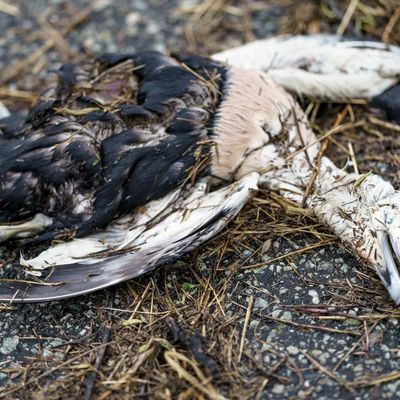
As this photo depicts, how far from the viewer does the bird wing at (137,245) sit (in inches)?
122

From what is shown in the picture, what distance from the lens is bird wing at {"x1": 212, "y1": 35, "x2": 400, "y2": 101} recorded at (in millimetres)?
3811

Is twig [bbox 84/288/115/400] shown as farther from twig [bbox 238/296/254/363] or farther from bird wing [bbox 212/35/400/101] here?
bird wing [bbox 212/35/400/101]

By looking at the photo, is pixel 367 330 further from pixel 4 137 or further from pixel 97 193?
pixel 4 137

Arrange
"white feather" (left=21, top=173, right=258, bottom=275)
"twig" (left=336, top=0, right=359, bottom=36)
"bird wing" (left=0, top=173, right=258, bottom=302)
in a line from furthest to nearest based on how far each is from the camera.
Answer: "twig" (left=336, top=0, right=359, bottom=36) → "white feather" (left=21, top=173, right=258, bottom=275) → "bird wing" (left=0, top=173, right=258, bottom=302)

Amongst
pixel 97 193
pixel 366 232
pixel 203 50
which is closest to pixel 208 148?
pixel 97 193

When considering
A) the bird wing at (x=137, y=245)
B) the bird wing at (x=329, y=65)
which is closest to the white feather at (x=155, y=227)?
the bird wing at (x=137, y=245)

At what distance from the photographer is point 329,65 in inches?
153

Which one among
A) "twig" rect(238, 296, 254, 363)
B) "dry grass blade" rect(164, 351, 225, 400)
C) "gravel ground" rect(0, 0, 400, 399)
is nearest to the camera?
"dry grass blade" rect(164, 351, 225, 400)

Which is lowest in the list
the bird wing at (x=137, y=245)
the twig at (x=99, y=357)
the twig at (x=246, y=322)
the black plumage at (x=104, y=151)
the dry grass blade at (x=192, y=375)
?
the twig at (x=99, y=357)

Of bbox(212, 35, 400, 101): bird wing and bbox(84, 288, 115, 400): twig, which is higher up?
bbox(212, 35, 400, 101): bird wing

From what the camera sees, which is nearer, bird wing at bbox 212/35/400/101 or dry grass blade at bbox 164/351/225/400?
dry grass blade at bbox 164/351/225/400

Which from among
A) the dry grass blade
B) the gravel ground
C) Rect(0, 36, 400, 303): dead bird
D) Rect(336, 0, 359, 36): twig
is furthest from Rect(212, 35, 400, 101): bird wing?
the dry grass blade

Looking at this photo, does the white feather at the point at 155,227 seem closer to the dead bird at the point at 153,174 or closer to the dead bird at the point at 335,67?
the dead bird at the point at 153,174

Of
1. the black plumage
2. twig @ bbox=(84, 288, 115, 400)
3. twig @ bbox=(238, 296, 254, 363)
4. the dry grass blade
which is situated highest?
the black plumage
